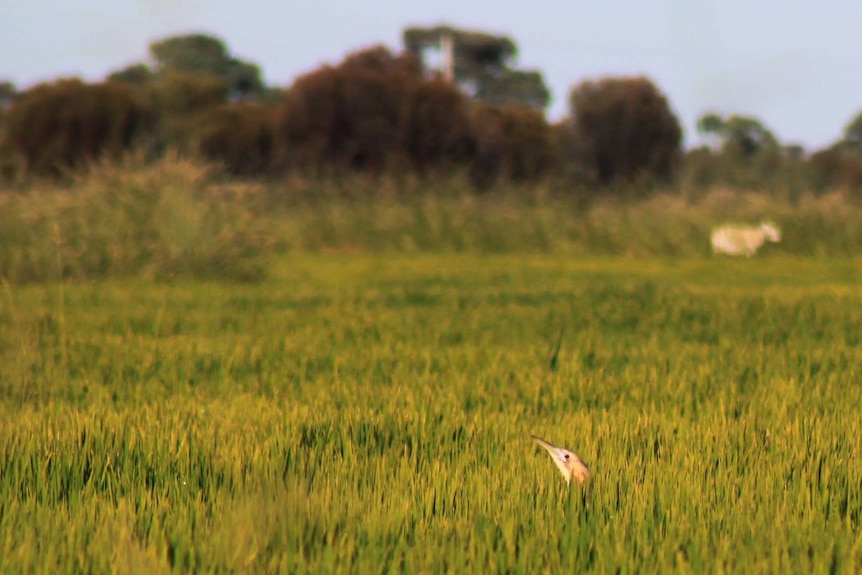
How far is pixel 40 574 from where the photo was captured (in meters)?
1.67

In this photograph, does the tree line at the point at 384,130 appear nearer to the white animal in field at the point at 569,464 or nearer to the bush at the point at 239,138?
the bush at the point at 239,138

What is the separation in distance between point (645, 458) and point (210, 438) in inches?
39.5

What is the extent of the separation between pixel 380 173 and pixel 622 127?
28.3 ft

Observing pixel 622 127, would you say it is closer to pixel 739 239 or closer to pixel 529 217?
pixel 529 217

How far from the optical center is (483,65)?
45250 mm

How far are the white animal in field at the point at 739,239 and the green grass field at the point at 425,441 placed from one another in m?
7.59

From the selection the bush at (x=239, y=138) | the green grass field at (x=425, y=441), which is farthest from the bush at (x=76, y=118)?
the green grass field at (x=425, y=441)

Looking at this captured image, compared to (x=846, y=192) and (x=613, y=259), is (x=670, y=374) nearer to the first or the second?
(x=613, y=259)

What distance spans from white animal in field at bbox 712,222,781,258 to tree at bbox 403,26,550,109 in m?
28.5

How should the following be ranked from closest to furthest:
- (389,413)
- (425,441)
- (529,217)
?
(425,441)
(389,413)
(529,217)

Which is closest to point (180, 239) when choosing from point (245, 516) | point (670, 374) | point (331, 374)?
point (331, 374)

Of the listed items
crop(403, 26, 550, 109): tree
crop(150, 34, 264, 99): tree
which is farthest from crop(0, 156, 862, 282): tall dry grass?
crop(150, 34, 264, 99): tree

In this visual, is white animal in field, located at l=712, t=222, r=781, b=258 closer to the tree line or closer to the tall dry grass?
the tall dry grass

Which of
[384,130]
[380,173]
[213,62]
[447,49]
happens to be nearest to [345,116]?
Answer: [384,130]
